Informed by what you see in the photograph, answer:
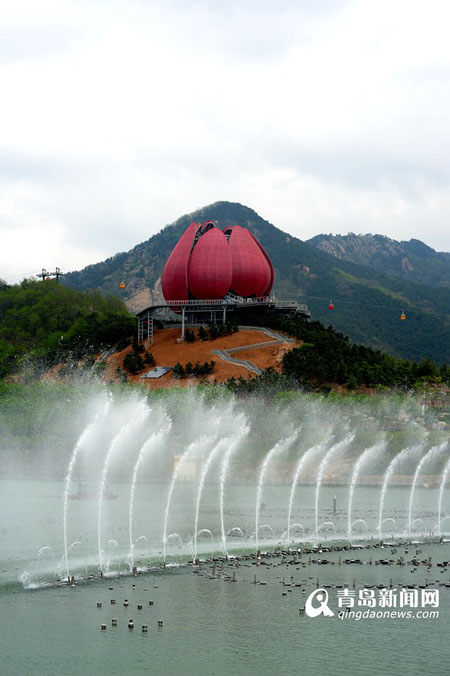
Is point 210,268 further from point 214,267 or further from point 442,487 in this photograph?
point 442,487

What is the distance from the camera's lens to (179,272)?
372 feet

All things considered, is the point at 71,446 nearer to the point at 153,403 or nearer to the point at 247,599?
the point at 153,403

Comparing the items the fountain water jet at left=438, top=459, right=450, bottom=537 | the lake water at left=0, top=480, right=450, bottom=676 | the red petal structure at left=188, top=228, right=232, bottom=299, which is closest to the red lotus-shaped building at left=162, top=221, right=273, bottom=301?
the red petal structure at left=188, top=228, right=232, bottom=299

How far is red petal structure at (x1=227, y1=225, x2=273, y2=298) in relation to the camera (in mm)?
114562

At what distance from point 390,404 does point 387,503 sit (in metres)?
27.8

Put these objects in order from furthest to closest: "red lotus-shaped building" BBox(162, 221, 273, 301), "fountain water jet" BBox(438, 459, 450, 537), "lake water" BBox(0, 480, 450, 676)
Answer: "red lotus-shaped building" BBox(162, 221, 273, 301)
"fountain water jet" BBox(438, 459, 450, 537)
"lake water" BBox(0, 480, 450, 676)

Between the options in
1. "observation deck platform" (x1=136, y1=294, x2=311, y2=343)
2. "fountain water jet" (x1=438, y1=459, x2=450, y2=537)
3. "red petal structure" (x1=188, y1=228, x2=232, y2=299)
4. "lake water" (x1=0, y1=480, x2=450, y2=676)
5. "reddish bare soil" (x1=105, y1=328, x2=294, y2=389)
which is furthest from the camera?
"observation deck platform" (x1=136, y1=294, x2=311, y2=343)

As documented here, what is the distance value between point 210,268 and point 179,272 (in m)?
3.94

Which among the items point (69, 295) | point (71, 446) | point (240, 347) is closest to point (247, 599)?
point (71, 446)

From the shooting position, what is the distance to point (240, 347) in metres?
111

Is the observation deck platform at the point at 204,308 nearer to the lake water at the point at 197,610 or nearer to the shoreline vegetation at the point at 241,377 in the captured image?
the shoreline vegetation at the point at 241,377

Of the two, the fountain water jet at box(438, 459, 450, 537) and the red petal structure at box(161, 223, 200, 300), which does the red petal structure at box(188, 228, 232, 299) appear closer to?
the red petal structure at box(161, 223, 200, 300)

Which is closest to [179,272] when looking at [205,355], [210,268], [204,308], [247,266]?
[210,268]

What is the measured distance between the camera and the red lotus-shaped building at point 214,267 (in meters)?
113
